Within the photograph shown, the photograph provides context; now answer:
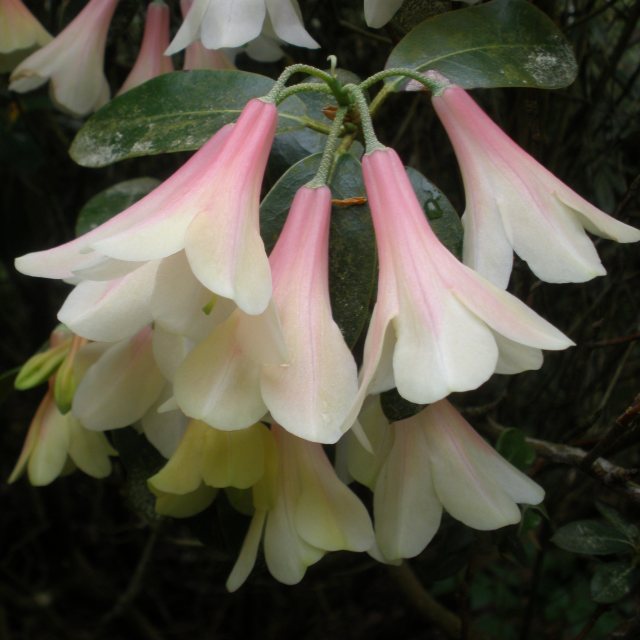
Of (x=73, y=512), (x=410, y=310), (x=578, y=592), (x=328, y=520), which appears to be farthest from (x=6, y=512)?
(x=410, y=310)

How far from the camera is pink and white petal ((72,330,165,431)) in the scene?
786 millimetres

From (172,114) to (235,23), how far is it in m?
0.13

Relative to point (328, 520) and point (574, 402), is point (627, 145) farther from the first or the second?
point (328, 520)

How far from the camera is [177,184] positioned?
658 mm

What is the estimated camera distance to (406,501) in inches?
29.3

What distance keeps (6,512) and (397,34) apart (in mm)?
2003

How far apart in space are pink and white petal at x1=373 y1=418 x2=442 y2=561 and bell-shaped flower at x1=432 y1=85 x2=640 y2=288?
0.19 meters

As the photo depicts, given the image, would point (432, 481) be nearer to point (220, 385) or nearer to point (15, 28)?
point (220, 385)

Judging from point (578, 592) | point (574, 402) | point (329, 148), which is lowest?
point (578, 592)

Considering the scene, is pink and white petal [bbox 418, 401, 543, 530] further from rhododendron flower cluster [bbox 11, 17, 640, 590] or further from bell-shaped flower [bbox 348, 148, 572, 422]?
bell-shaped flower [bbox 348, 148, 572, 422]

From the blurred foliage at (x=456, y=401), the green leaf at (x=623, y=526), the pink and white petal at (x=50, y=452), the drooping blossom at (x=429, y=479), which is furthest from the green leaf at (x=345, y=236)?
the green leaf at (x=623, y=526)

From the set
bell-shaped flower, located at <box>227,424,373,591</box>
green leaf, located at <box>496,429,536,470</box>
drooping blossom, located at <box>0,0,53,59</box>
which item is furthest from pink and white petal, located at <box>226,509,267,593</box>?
drooping blossom, located at <box>0,0,53,59</box>

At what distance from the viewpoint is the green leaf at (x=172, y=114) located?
85cm

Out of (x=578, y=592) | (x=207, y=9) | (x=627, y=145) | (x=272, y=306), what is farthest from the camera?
(x=578, y=592)
